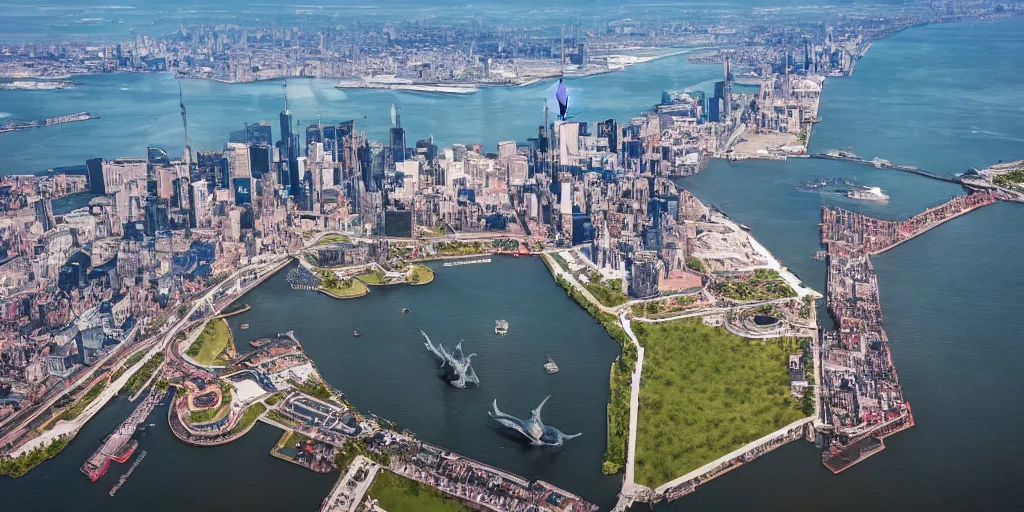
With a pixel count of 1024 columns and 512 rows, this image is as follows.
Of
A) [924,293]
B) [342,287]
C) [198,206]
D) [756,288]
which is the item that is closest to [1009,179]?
[924,293]

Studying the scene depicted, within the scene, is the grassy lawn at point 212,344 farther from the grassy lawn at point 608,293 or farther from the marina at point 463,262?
the grassy lawn at point 608,293

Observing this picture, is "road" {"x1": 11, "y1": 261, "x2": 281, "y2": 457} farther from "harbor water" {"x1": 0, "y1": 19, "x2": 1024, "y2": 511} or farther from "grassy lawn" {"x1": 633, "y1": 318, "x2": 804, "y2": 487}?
"grassy lawn" {"x1": 633, "y1": 318, "x2": 804, "y2": 487}

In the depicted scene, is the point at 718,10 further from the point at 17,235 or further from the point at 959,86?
the point at 17,235

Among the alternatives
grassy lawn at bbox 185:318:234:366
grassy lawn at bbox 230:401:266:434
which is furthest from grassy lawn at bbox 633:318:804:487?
grassy lawn at bbox 185:318:234:366

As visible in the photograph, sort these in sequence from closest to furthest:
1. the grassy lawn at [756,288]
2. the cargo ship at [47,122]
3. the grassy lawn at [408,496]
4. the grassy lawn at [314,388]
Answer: the grassy lawn at [408,496] < the grassy lawn at [314,388] < the grassy lawn at [756,288] < the cargo ship at [47,122]

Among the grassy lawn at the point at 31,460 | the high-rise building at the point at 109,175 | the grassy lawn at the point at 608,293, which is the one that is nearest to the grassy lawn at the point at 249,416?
the grassy lawn at the point at 31,460

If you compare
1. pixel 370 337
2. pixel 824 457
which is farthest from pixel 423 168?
pixel 824 457

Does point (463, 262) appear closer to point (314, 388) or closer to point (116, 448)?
point (314, 388)
